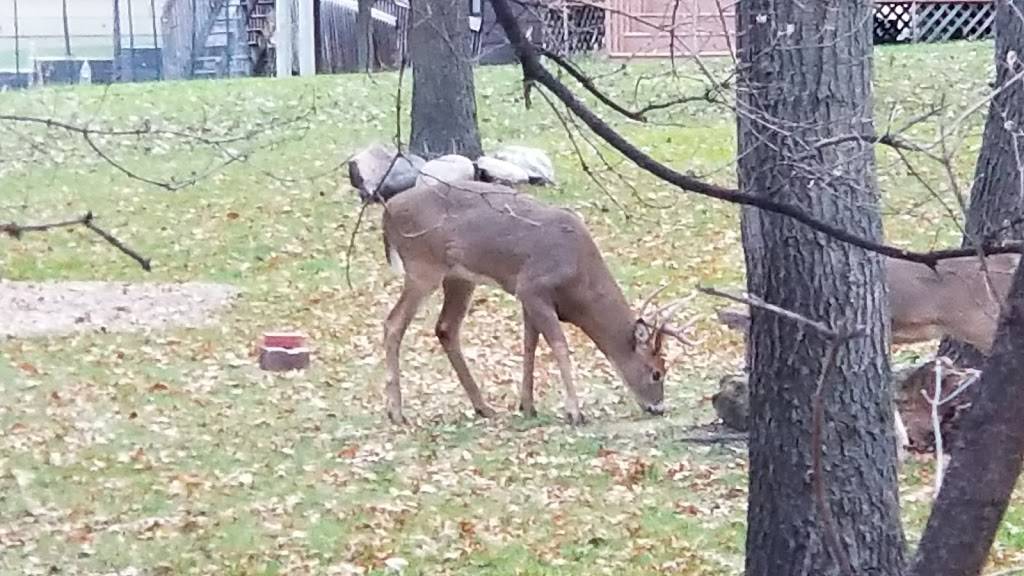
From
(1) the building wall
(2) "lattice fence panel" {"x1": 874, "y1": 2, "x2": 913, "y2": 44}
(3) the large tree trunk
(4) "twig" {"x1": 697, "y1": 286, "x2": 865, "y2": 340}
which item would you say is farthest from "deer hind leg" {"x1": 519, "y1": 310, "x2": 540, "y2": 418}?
(1) the building wall

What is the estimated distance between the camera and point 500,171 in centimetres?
1653

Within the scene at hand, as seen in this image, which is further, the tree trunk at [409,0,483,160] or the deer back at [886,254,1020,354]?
the tree trunk at [409,0,483,160]

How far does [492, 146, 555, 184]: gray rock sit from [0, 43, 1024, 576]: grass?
0.16m

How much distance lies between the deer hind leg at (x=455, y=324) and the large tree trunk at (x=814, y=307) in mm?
4989

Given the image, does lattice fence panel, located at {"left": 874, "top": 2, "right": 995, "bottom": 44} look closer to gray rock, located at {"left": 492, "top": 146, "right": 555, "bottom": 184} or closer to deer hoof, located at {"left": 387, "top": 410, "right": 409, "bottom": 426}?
gray rock, located at {"left": 492, "top": 146, "right": 555, "bottom": 184}

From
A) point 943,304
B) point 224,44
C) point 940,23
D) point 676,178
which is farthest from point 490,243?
point 224,44

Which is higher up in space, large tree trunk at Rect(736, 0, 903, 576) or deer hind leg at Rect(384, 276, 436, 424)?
large tree trunk at Rect(736, 0, 903, 576)

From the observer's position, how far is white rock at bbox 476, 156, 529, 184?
53.8 ft

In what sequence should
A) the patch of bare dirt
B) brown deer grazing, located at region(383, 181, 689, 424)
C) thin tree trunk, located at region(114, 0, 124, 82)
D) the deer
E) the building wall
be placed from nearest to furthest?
the deer
brown deer grazing, located at region(383, 181, 689, 424)
the patch of bare dirt
thin tree trunk, located at region(114, 0, 124, 82)
the building wall

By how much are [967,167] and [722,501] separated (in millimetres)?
9179

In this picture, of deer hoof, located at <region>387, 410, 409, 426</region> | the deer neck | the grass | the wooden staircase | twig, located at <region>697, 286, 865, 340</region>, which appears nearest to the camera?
twig, located at <region>697, 286, 865, 340</region>

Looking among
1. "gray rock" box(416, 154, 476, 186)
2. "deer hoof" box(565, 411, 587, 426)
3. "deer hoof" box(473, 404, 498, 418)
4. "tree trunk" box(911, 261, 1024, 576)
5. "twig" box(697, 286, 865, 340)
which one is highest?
"twig" box(697, 286, 865, 340)

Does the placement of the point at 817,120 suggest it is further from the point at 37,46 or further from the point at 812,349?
the point at 37,46

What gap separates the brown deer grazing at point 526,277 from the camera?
1017 centimetres
